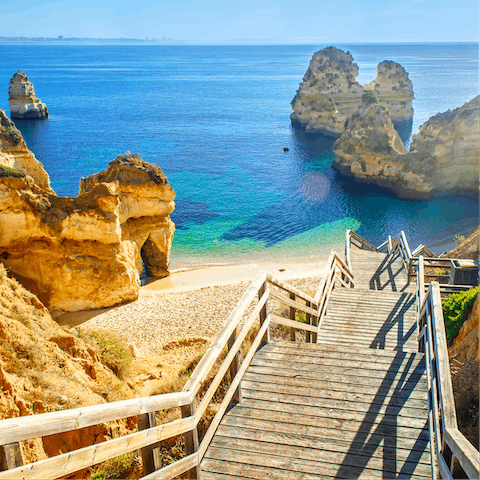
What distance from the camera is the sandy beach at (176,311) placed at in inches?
654

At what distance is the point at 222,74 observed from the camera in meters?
161

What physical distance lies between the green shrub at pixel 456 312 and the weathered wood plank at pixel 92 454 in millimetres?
7595

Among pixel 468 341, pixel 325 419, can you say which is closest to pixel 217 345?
pixel 325 419

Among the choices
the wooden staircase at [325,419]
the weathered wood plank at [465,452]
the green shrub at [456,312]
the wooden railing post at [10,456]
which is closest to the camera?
the wooden railing post at [10,456]

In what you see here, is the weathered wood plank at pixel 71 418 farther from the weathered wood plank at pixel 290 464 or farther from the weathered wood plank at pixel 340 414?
the weathered wood plank at pixel 340 414

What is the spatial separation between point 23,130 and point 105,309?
201 ft

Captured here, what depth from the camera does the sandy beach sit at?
16609 millimetres

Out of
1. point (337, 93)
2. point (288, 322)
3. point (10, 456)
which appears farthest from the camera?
point (337, 93)

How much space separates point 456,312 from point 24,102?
8405cm

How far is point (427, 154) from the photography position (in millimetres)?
42281

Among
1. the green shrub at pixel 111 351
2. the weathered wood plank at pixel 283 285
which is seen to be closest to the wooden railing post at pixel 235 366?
the weathered wood plank at pixel 283 285

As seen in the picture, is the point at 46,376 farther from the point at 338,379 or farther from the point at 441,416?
the point at 441,416

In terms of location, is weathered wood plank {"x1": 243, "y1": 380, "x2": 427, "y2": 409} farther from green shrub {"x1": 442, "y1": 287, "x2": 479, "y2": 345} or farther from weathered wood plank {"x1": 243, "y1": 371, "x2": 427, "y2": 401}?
green shrub {"x1": 442, "y1": 287, "x2": 479, "y2": 345}

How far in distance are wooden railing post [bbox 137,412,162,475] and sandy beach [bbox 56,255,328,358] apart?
10622 millimetres
